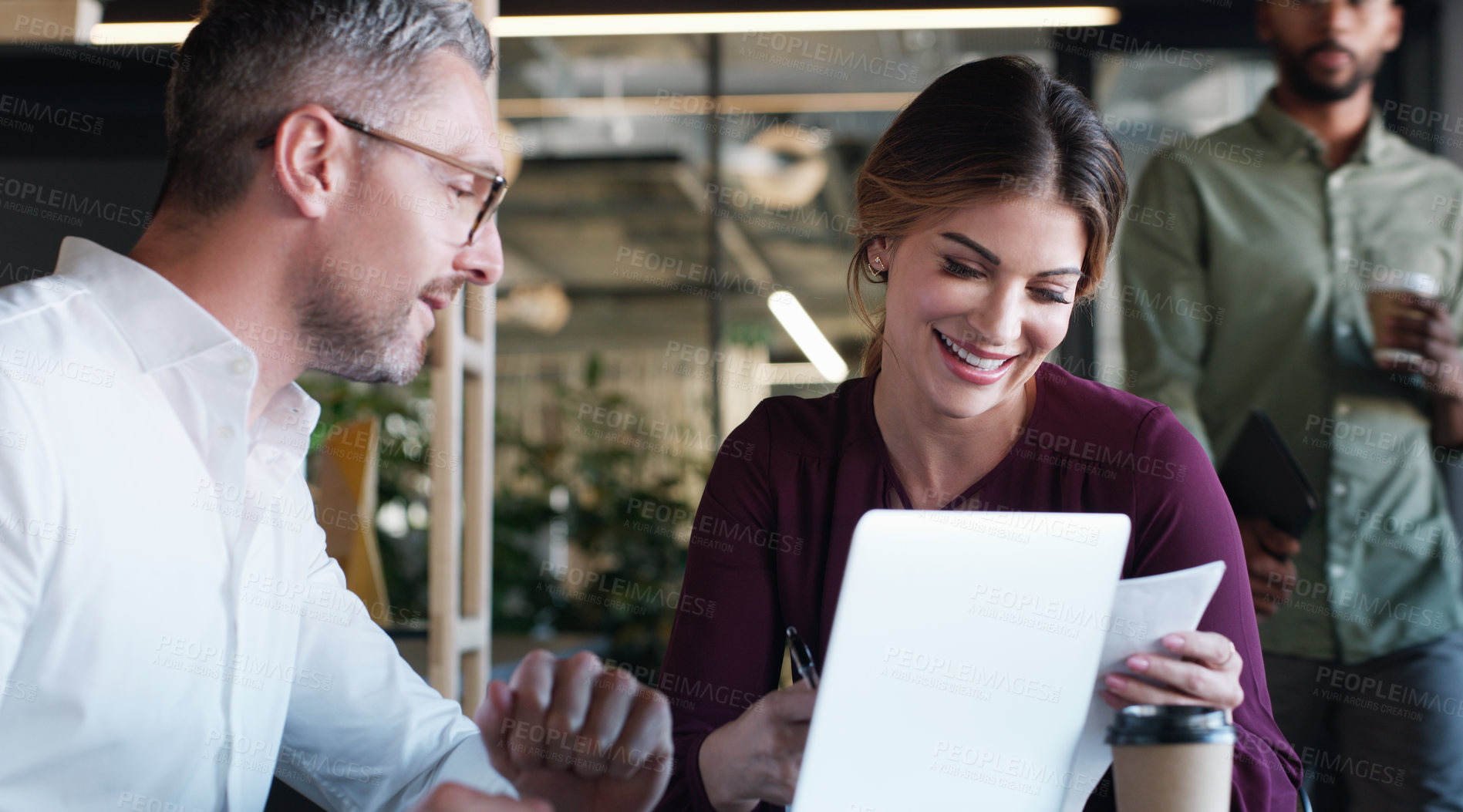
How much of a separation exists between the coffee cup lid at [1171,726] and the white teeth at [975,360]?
1.73ft

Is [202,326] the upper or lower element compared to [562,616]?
upper

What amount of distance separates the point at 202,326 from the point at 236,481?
0.16 meters

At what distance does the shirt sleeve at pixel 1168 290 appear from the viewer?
211 cm

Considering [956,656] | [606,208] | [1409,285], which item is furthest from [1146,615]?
[606,208]

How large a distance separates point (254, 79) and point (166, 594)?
54 centimetres

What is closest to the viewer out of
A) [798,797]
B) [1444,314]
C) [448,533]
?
[798,797]

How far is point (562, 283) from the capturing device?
30.7ft

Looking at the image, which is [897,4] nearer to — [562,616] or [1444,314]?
[1444,314]

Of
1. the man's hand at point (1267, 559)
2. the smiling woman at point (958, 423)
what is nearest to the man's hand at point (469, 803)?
the smiling woman at point (958, 423)

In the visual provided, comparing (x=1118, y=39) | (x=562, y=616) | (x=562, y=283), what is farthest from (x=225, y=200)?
(x=562, y=283)

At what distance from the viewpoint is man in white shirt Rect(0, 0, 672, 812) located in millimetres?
901

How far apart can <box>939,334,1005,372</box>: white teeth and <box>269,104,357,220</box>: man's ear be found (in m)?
0.70

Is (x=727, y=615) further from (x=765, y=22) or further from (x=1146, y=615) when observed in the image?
(x=765, y=22)

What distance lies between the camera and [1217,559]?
1.16 meters
